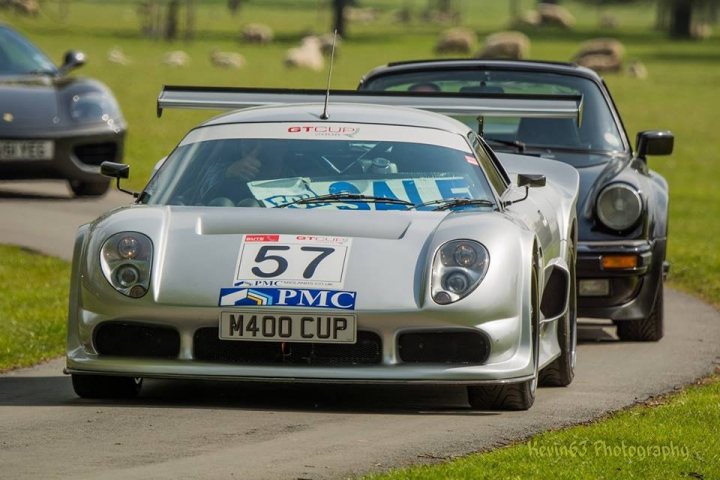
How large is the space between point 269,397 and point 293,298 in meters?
0.88

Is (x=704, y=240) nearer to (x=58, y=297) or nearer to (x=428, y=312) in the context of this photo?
(x=58, y=297)

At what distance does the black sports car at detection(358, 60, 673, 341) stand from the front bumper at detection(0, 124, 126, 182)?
5427 millimetres

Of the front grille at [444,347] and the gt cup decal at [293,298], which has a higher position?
the gt cup decal at [293,298]

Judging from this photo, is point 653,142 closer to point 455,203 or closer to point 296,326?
point 455,203

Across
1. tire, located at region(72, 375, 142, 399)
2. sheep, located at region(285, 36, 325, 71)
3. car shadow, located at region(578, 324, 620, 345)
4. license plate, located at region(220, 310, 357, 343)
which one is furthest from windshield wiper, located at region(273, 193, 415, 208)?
sheep, located at region(285, 36, 325, 71)

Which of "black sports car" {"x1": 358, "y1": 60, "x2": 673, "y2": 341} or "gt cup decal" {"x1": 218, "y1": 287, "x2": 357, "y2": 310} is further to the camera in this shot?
"black sports car" {"x1": 358, "y1": 60, "x2": 673, "y2": 341}

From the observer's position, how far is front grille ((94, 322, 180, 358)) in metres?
6.94

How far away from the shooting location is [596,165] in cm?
1051

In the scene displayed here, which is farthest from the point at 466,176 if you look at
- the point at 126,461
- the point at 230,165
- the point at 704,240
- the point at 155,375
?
the point at 704,240

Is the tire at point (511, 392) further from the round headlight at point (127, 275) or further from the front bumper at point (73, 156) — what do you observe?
the front bumper at point (73, 156)

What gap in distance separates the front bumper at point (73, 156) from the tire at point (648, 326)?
7621mm

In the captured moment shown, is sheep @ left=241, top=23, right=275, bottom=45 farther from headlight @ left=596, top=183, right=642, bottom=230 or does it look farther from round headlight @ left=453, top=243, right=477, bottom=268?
round headlight @ left=453, top=243, right=477, bottom=268

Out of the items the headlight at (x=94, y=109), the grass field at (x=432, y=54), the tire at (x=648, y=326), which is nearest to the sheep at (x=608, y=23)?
the grass field at (x=432, y=54)

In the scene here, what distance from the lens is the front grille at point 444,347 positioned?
685 cm
